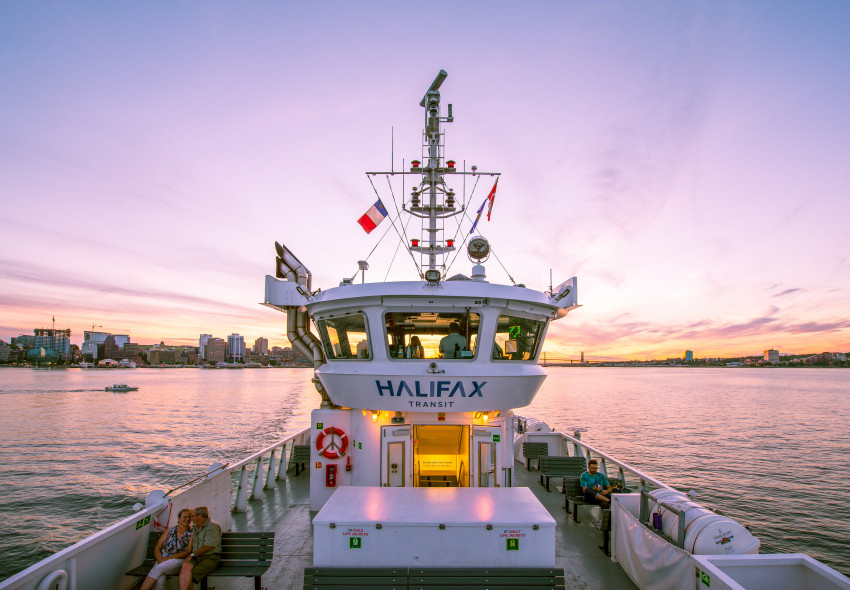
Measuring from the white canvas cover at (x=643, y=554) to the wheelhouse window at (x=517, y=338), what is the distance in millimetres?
3194

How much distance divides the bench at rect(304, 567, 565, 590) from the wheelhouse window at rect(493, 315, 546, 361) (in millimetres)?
4374

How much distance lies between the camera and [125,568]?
6.29 meters

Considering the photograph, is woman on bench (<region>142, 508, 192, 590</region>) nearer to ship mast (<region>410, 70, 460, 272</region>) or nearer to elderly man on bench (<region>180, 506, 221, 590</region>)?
elderly man on bench (<region>180, 506, 221, 590</region>)

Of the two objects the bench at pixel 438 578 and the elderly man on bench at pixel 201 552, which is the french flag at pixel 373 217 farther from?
the bench at pixel 438 578

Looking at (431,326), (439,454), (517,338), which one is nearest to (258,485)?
(439,454)

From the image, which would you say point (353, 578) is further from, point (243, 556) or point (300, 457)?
point (300, 457)

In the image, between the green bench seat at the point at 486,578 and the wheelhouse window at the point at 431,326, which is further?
the wheelhouse window at the point at 431,326

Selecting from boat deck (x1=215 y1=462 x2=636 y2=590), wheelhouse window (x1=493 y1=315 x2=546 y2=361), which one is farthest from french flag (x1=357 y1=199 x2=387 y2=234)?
boat deck (x1=215 y1=462 x2=636 y2=590)

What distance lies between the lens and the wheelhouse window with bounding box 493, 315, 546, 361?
965cm

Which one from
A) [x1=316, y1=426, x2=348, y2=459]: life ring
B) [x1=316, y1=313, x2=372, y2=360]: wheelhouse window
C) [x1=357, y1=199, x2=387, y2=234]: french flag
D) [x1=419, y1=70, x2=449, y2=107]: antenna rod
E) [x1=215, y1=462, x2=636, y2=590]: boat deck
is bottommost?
[x1=215, y1=462, x2=636, y2=590]: boat deck

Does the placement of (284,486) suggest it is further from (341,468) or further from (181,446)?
(181,446)

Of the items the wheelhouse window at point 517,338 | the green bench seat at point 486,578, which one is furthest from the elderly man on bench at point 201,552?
the wheelhouse window at point 517,338

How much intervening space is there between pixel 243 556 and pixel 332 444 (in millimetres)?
3693

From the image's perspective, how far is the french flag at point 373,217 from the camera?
1159 centimetres
